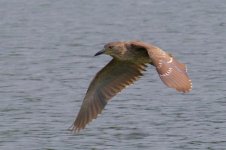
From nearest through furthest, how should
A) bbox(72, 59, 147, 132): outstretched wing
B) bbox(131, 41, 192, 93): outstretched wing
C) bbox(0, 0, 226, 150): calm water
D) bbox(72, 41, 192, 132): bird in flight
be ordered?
bbox(131, 41, 192, 93): outstretched wing → bbox(72, 41, 192, 132): bird in flight → bbox(72, 59, 147, 132): outstretched wing → bbox(0, 0, 226, 150): calm water

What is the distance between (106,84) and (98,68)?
20.3 ft

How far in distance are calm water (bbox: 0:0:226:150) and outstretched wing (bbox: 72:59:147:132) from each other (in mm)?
1281

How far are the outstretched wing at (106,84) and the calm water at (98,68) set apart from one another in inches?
50.4

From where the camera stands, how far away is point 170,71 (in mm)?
10172

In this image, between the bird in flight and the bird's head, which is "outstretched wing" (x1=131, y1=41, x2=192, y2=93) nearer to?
the bird in flight

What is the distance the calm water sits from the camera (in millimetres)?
13992

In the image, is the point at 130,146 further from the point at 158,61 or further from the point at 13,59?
the point at 13,59

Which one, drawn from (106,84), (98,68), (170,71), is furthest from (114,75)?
(98,68)

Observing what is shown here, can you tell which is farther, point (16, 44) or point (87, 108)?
point (16, 44)

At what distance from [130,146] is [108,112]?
73.4 inches

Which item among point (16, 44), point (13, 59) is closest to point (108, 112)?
point (13, 59)

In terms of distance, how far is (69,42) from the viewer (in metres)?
20.8

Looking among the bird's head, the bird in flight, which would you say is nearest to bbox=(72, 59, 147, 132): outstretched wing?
the bird in flight

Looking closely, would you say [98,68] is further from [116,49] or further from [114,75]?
[116,49]
